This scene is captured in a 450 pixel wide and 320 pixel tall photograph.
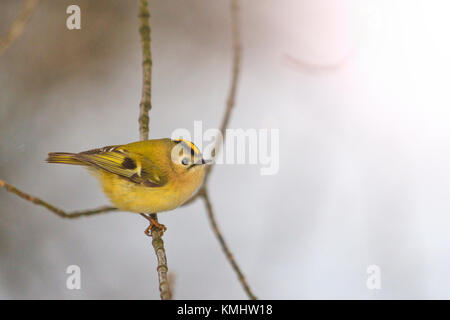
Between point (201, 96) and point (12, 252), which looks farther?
point (201, 96)

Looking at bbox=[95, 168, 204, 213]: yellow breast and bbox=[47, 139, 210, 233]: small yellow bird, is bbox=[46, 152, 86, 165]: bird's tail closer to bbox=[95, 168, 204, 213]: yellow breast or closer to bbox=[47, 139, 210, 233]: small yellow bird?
bbox=[47, 139, 210, 233]: small yellow bird

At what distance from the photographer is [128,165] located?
131 cm

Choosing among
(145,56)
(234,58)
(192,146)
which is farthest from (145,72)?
(234,58)

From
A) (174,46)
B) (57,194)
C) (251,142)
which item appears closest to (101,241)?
(57,194)

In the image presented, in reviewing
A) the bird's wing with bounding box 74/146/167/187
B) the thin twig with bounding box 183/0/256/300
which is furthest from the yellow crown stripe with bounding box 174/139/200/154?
the thin twig with bounding box 183/0/256/300

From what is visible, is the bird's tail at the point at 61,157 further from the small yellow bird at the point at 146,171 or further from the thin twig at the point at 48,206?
the thin twig at the point at 48,206

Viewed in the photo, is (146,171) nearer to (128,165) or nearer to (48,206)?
(128,165)

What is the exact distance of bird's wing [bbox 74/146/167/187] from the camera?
1289mm

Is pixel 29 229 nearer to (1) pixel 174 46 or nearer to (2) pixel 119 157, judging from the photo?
(2) pixel 119 157

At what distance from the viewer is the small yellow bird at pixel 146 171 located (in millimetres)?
1254

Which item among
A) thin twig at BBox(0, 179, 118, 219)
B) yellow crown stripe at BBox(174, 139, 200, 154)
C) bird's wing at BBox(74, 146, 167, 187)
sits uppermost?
yellow crown stripe at BBox(174, 139, 200, 154)

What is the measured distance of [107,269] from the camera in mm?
1922

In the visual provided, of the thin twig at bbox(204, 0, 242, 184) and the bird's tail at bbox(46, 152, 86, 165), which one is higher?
the thin twig at bbox(204, 0, 242, 184)
